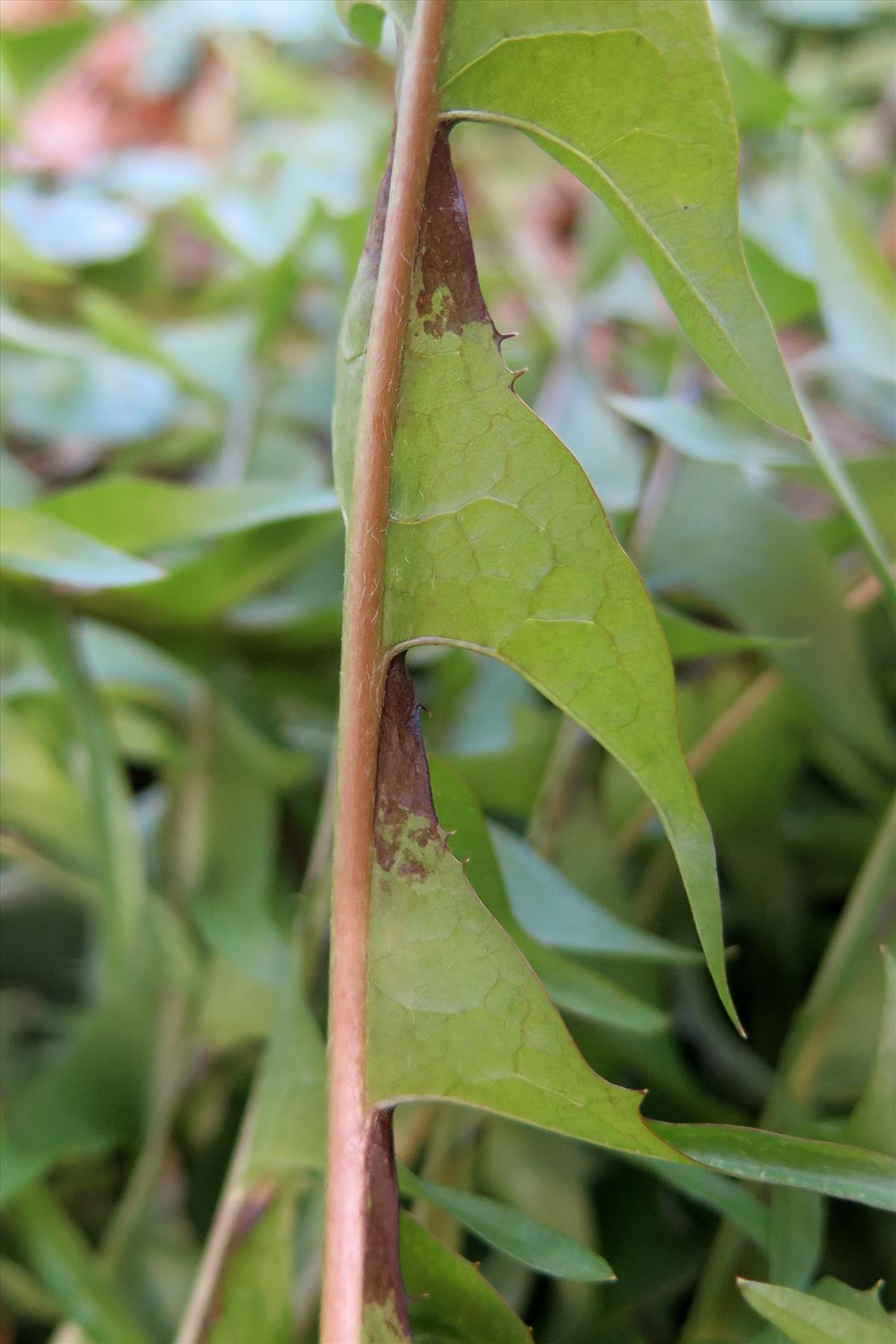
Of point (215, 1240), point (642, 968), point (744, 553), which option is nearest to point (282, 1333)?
point (215, 1240)

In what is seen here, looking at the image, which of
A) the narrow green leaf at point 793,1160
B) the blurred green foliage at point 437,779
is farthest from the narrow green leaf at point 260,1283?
the narrow green leaf at point 793,1160

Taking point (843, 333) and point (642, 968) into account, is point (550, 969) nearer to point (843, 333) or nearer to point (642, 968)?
point (642, 968)

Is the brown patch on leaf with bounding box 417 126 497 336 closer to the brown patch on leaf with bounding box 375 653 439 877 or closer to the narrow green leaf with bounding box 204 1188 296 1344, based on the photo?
the brown patch on leaf with bounding box 375 653 439 877

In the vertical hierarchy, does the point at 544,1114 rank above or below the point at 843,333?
below

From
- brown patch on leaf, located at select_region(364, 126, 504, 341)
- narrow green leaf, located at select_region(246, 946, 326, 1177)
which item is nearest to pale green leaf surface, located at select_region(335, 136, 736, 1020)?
brown patch on leaf, located at select_region(364, 126, 504, 341)

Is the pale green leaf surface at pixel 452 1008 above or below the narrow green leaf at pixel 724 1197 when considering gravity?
above

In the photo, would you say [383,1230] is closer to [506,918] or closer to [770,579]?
[506,918]

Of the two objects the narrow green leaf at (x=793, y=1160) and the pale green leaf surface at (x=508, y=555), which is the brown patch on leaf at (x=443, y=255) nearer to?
the pale green leaf surface at (x=508, y=555)

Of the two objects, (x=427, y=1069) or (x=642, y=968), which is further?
(x=642, y=968)
